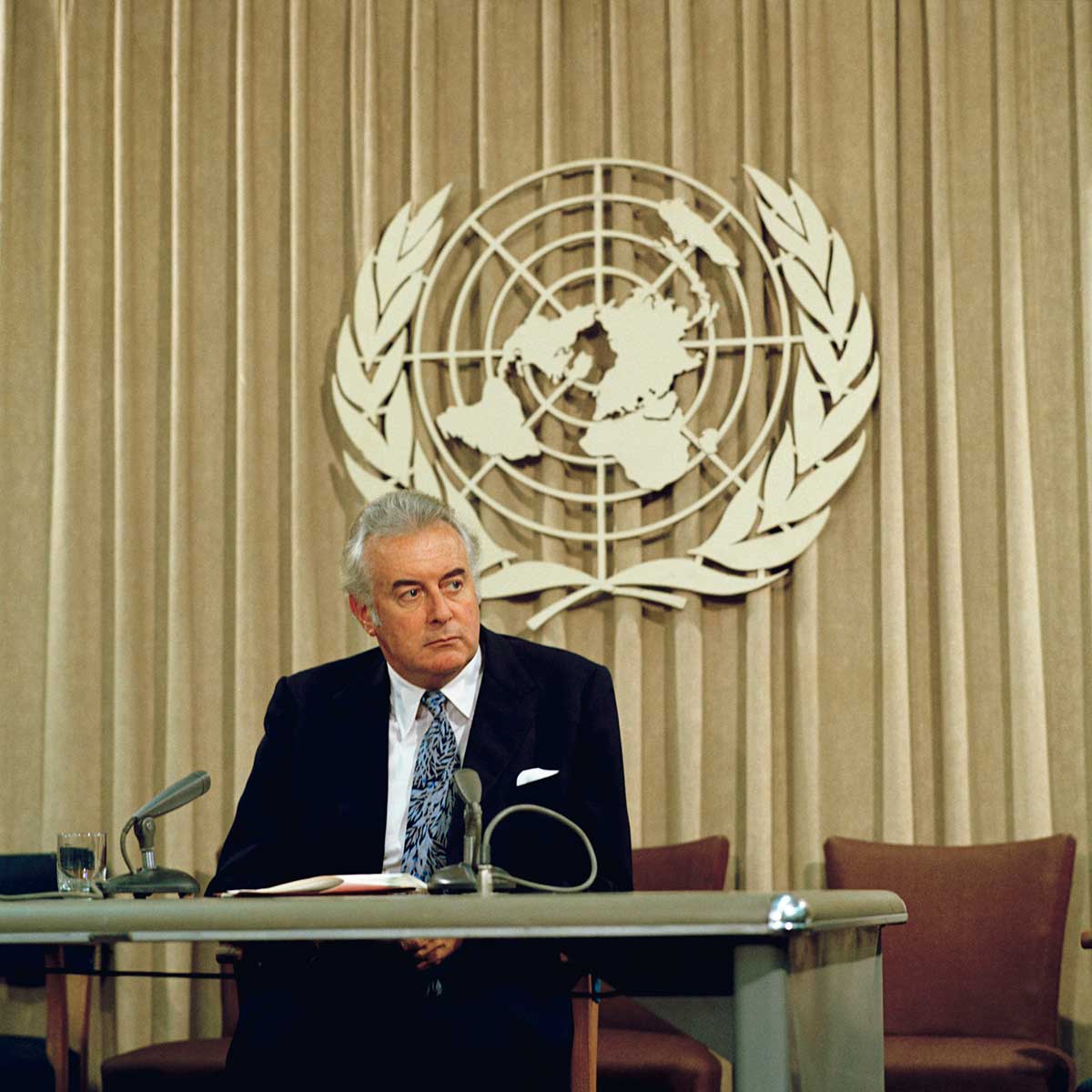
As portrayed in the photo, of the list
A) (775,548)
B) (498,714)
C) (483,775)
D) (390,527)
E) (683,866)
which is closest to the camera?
(483,775)

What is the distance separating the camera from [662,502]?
4.63m

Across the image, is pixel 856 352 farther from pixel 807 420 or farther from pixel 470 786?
pixel 470 786

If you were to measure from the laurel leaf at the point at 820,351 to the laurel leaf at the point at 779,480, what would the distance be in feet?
0.60

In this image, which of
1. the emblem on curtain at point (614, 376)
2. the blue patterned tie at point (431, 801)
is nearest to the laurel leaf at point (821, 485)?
the emblem on curtain at point (614, 376)

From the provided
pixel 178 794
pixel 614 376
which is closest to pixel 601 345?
pixel 614 376

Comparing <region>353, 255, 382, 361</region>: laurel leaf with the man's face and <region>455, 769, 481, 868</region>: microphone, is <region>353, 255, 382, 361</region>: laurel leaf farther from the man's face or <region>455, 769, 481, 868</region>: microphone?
<region>455, 769, 481, 868</region>: microphone

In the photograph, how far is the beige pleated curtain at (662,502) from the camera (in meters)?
4.44

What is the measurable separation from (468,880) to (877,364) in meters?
2.74

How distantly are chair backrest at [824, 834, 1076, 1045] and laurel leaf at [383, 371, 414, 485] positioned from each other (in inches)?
69.7

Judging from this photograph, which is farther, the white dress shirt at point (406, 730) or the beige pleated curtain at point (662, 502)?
the beige pleated curtain at point (662, 502)

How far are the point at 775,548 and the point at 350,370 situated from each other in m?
1.39

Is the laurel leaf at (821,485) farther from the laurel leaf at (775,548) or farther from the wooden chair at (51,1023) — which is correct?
the wooden chair at (51,1023)

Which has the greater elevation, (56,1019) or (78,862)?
(78,862)

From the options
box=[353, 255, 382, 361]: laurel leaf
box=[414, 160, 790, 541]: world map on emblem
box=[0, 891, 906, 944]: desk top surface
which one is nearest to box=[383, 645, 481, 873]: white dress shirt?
box=[0, 891, 906, 944]: desk top surface
